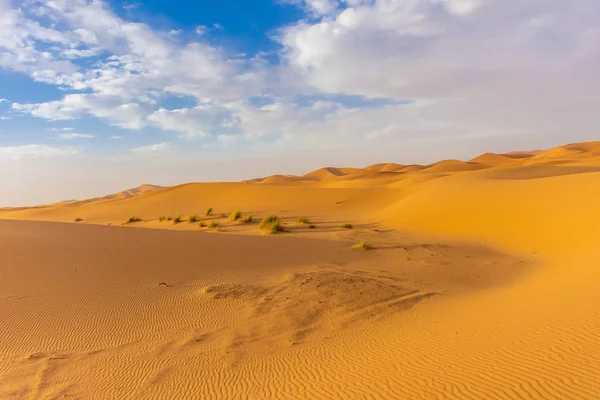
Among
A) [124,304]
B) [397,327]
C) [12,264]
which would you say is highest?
[12,264]

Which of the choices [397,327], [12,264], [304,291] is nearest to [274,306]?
[304,291]

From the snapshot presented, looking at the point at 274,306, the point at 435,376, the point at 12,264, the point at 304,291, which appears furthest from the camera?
the point at 12,264

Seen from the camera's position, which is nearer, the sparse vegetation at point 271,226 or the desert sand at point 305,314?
the desert sand at point 305,314

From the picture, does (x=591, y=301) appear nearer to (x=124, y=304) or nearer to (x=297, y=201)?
(x=124, y=304)

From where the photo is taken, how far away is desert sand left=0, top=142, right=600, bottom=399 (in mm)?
4652

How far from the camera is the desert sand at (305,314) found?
4.65 m

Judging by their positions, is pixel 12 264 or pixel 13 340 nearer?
pixel 13 340

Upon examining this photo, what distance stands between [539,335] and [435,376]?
5.49ft

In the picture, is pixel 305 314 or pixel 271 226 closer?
pixel 305 314

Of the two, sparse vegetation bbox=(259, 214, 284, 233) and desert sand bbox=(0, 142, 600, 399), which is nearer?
desert sand bbox=(0, 142, 600, 399)

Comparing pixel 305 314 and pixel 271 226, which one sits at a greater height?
pixel 271 226

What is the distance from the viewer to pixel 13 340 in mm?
6156

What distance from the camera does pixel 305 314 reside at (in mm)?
7520

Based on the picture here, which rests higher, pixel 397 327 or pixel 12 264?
pixel 12 264
